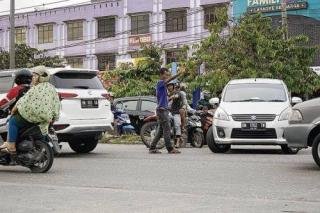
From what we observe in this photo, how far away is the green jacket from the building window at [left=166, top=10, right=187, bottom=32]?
126ft

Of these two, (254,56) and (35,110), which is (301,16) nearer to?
(254,56)

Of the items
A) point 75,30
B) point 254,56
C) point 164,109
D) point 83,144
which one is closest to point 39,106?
point 164,109

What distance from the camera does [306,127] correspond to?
434 inches

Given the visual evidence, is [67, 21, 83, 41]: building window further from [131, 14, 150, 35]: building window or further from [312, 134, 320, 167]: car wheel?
[312, 134, 320, 167]: car wheel

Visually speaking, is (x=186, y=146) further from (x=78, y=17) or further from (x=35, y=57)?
(x=78, y=17)

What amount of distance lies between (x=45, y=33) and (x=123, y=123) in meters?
37.0

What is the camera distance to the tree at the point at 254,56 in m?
24.3

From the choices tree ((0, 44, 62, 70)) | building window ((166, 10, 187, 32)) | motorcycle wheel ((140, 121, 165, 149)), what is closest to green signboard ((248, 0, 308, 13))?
building window ((166, 10, 187, 32))

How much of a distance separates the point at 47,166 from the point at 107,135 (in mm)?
10174

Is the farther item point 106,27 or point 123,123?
point 106,27

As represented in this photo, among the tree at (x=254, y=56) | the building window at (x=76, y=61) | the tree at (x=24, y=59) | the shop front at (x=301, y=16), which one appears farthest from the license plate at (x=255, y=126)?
the building window at (x=76, y=61)

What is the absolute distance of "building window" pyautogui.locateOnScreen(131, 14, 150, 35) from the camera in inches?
2009

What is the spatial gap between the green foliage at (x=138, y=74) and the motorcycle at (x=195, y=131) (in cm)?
1778

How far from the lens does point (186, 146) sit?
17.8m
